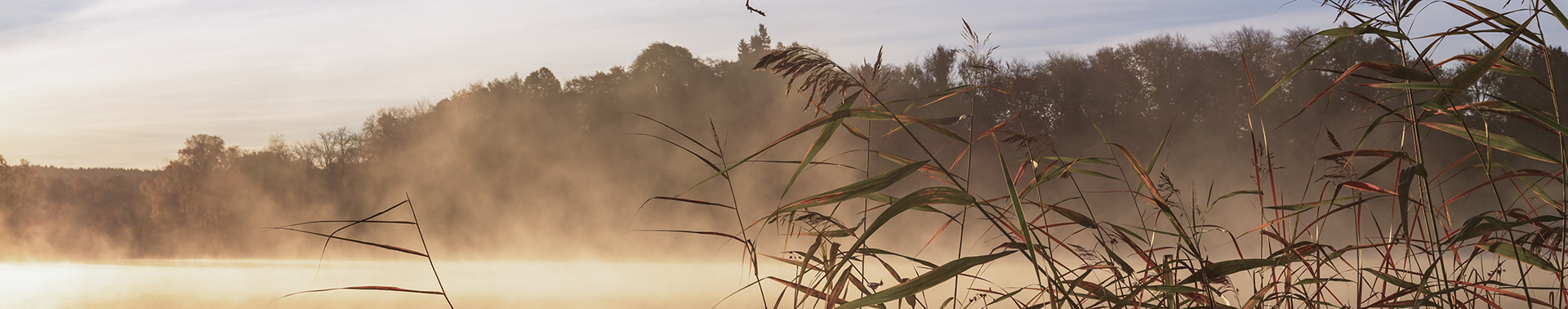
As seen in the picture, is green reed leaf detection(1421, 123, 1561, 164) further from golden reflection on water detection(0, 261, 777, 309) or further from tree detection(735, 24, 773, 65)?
tree detection(735, 24, 773, 65)

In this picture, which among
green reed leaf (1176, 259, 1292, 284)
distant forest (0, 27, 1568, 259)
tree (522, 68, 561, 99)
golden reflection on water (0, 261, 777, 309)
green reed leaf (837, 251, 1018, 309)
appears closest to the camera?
green reed leaf (837, 251, 1018, 309)

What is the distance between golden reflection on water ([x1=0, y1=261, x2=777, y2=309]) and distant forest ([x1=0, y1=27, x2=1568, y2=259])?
2.11m

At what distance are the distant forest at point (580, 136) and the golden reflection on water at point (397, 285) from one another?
2111mm

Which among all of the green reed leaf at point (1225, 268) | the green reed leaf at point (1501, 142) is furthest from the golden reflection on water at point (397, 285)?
the green reed leaf at point (1501, 142)

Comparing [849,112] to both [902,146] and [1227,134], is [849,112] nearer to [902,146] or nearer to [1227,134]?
[902,146]

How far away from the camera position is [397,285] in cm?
1203

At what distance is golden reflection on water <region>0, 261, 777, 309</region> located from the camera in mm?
8875

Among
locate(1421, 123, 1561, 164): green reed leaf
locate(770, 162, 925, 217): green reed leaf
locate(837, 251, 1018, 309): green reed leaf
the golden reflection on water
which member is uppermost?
the golden reflection on water

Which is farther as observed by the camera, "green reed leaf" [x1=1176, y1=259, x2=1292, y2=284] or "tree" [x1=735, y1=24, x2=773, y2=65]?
"tree" [x1=735, y1=24, x2=773, y2=65]

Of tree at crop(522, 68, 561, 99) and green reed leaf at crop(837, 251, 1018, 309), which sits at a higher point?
tree at crop(522, 68, 561, 99)

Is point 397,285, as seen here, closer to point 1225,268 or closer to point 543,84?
point 543,84

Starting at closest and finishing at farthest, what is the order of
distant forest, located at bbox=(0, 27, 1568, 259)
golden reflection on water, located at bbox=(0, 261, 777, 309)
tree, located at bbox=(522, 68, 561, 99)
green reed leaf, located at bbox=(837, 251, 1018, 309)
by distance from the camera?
green reed leaf, located at bbox=(837, 251, 1018, 309), golden reflection on water, located at bbox=(0, 261, 777, 309), distant forest, located at bbox=(0, 27, 1568, 259), tree, located at bbox=(522, 68, 561, 99)

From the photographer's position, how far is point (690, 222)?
59.4 ft

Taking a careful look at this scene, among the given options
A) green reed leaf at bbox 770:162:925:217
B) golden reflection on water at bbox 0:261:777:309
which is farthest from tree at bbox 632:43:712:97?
green reed leaf at bbox 770:162:925:217
